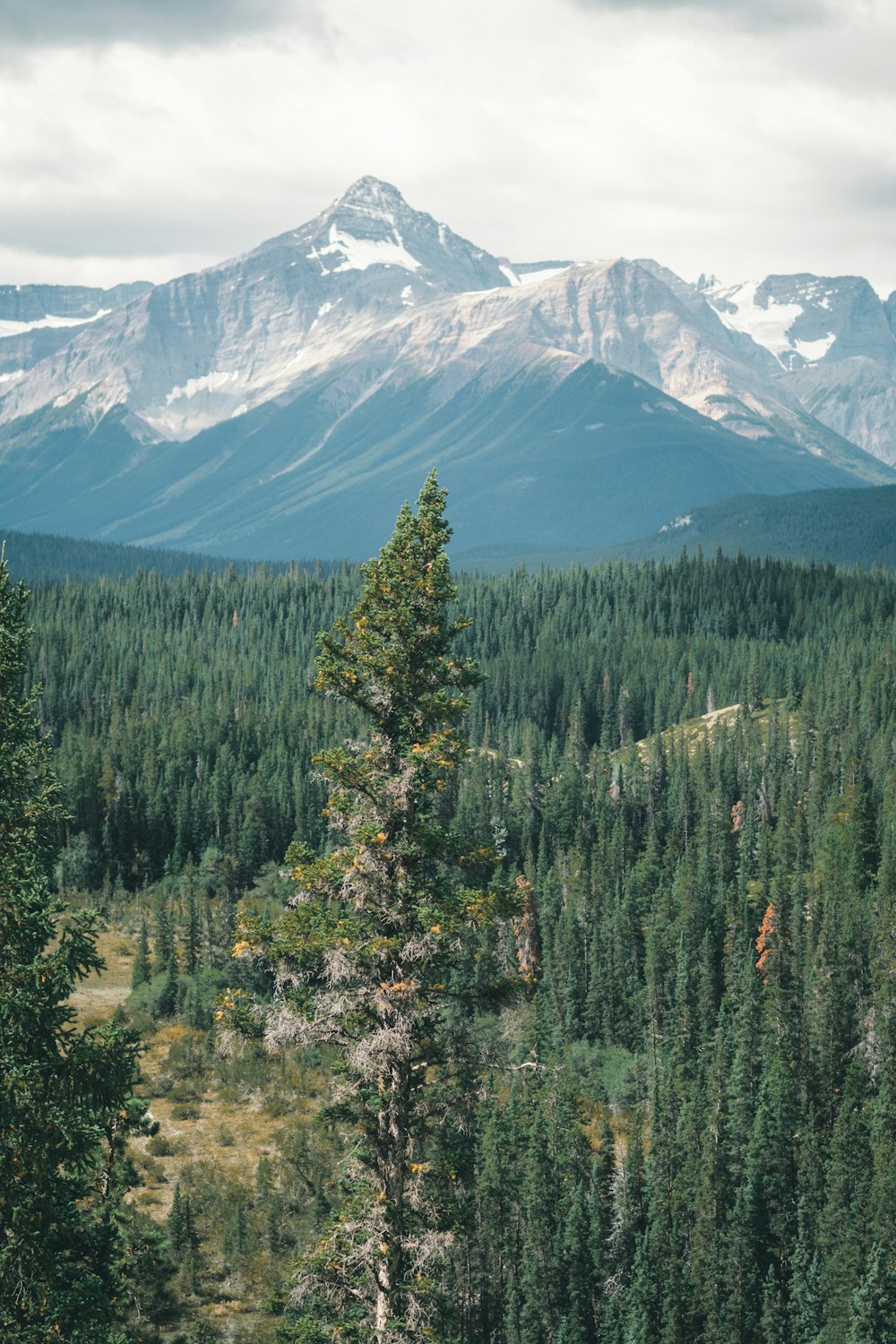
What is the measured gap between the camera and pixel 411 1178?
2502 centimetres

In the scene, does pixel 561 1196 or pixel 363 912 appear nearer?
pixel 363 912

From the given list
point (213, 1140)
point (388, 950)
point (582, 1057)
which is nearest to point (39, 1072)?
point (388, 950)

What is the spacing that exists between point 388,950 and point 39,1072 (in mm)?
5987

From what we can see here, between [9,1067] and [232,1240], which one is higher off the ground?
[9,1067]

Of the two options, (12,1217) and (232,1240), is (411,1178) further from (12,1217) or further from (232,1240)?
(232,1240)

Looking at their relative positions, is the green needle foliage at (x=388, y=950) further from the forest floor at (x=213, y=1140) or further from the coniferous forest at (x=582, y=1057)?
the forest floor at (x=213, y=1140)

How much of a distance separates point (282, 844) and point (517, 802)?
31.2 meters

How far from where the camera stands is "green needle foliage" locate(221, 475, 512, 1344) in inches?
973

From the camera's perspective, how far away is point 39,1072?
24.0 metres

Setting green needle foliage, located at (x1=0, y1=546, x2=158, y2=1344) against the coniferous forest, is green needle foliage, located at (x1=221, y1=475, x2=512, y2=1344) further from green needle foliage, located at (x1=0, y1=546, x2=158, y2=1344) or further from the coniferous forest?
green needle foliage, located at (x1=0, y1=546, x2=158, y2=1344)

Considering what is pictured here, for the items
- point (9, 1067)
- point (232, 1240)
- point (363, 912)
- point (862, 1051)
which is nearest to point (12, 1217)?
point (9, 1067)

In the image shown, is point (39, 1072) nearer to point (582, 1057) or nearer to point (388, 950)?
point (388, 950)

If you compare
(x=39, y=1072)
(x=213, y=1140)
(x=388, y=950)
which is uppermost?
(x=388, y=950)

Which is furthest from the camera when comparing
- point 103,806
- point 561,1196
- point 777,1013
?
point 103,806
